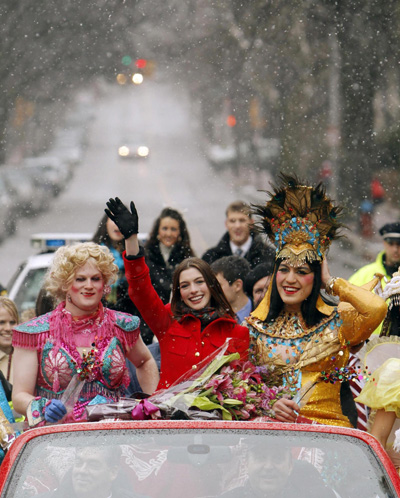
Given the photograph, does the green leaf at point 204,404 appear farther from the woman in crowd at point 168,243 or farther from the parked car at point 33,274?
the parked car at point 33,274

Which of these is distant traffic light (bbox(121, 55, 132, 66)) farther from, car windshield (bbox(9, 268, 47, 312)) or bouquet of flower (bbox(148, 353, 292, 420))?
bouquet of flower (bbox(148, 353, 292, 420))

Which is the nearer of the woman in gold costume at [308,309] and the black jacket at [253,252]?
the woman in gold costume at [308,309]

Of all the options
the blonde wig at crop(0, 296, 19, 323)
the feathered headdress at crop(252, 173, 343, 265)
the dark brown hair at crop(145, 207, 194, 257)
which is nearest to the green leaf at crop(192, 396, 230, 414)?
the feathered headdress at crop(252, 173, 343, 265)

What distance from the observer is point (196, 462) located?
3.80m

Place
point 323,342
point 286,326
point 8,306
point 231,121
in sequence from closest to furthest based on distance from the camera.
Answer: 1. point 323,342
2. point 286,326
3. point 8,306
4. point 231,121

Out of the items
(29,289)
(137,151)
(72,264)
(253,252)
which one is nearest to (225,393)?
(72,264)

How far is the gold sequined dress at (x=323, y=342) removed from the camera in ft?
17.7

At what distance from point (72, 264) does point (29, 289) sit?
4817mm

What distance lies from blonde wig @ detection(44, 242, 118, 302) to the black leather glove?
7.5 inches

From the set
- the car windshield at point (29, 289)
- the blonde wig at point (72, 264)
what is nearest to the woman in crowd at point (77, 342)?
the blonde wig at point (72, 264)

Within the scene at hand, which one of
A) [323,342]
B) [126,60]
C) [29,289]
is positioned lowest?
[323,342]

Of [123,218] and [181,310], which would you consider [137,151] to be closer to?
[181,310]

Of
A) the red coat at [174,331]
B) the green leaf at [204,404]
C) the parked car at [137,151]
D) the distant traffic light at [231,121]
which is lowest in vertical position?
the green leaf at [204,404]

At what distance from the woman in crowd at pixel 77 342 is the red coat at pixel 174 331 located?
132 mm
